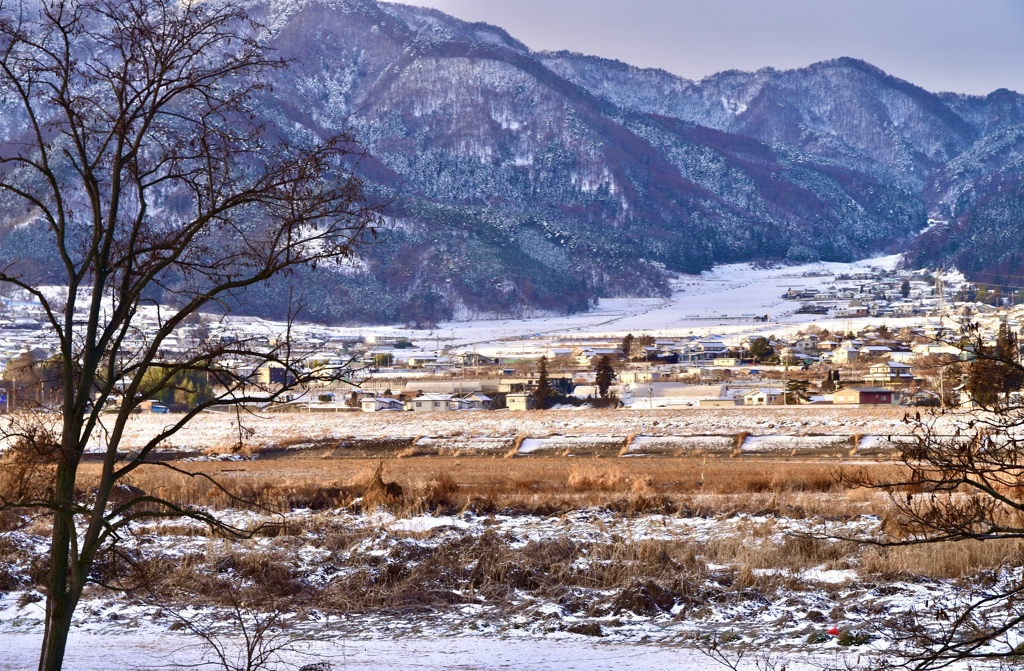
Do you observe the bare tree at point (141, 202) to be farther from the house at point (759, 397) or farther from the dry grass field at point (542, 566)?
the house at point (759, 397)

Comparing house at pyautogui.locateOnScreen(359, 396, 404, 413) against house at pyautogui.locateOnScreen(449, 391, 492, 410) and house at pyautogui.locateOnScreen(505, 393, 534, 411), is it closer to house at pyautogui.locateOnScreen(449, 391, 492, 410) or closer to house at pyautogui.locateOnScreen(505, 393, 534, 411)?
house at pyautogui.locateOnScreen(449, 391, 492, 410)

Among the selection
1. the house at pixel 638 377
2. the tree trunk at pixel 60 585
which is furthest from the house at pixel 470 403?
the tree trunk at pixel 60 585

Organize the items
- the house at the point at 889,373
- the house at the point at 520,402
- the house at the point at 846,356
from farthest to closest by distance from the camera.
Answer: the house at the point at 846,356, the house at the point at 889,373, the house at the point at 520,402

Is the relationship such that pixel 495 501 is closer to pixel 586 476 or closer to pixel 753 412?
pixel 586 476

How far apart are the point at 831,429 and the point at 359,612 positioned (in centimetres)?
2696

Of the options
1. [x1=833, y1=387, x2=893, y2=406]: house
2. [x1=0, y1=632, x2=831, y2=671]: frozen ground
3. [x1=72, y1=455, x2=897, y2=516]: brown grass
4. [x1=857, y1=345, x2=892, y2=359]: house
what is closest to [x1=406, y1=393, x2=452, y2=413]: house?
[x1=833, y1=387, x2=893, y2=406]: house

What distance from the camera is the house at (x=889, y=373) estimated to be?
209 feet

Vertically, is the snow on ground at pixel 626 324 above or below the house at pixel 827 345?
above

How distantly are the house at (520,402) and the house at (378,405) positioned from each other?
5.27 m

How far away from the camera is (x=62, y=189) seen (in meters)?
7.58

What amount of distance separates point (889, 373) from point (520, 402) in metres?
22.8

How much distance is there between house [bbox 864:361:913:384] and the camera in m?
63.8

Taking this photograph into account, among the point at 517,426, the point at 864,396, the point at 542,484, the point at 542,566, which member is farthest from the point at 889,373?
the point at 542,566

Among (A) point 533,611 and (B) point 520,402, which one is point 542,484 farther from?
(B) point 520,402
